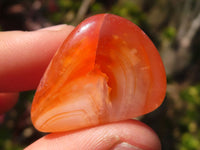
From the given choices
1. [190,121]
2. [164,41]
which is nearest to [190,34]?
[164,41]

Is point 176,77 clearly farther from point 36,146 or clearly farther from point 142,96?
point 36,146

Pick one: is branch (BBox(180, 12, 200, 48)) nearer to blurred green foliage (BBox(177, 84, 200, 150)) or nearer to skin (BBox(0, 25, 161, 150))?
blurred green foliage (BBox(177, 84, 200, 150))

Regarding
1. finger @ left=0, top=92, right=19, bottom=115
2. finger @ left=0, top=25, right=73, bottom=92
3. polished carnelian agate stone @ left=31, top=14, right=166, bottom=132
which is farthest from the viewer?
finger @ left=0, top=92, right=19, bottom=115

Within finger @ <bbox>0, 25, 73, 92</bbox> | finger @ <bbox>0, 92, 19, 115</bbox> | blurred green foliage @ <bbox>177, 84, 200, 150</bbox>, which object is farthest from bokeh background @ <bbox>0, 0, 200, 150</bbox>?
finger @ <bbox>0, 25, 73, 92</bbox>

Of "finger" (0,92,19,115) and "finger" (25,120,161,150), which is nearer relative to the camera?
"finger" (25,120,161,150)

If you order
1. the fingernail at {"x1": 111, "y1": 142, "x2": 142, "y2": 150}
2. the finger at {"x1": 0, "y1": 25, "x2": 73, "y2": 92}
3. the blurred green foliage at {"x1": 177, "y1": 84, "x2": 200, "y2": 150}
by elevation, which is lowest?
the blurred green foliage at {"x1": 177, "y1": 84, "x2": 200, "y2": 150}

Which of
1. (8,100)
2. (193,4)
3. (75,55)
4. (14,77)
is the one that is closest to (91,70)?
(75,55)

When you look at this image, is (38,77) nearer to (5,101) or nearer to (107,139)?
(5,101)
